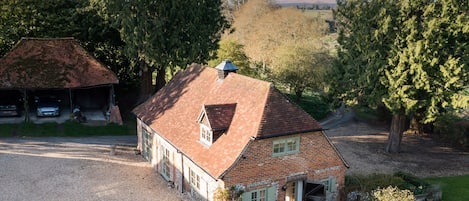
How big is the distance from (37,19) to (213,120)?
2826 centimetres

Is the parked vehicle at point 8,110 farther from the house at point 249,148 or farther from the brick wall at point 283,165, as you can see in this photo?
the brick wall at point 283,165

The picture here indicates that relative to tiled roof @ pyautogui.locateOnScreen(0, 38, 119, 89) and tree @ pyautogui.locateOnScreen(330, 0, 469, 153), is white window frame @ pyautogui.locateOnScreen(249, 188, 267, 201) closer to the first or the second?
tree @ pyautogui.locateOnScreen(330, 0, 469, 153)

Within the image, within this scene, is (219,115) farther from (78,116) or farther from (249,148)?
(78,116)

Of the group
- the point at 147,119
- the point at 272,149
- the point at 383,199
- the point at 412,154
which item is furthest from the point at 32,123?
the point at 412,154

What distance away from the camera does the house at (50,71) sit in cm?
3788

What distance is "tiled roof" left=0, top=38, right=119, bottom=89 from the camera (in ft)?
124

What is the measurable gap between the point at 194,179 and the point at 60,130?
18.2 metres

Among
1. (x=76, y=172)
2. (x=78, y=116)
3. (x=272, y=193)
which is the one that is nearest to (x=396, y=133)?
(x=272, y=193)

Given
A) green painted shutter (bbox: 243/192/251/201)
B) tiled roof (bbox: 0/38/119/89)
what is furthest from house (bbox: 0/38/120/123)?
green painted shutter (bbox: 243/192/251/201)

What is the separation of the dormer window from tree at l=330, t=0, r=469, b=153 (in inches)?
536

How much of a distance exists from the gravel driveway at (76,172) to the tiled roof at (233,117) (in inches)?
131

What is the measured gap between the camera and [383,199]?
68.3 ft

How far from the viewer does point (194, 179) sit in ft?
77.4

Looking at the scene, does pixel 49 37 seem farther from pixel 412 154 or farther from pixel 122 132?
pixel 412 154
